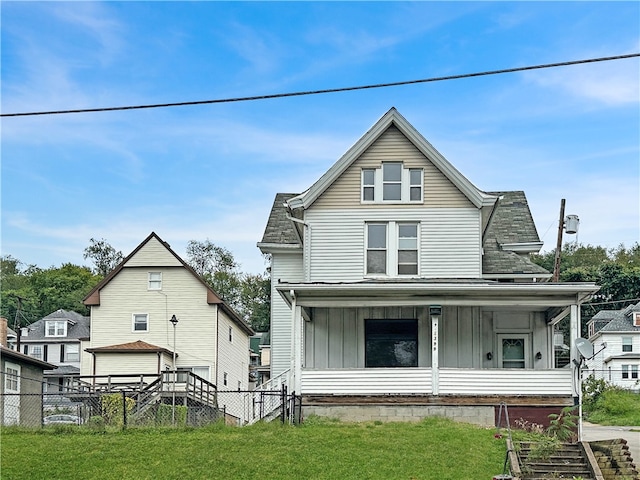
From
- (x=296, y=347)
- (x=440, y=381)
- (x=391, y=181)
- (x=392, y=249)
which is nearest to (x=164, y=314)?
(x=392, y=249)

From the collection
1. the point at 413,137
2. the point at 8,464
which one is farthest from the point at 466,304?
the point at 8,464

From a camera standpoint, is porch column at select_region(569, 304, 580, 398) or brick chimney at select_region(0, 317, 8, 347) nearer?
porch column at select_region(569, 304, 580, 398)

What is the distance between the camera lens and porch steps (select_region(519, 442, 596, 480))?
19.1 metres

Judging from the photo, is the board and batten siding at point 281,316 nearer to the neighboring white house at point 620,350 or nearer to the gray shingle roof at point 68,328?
the neighboring white house at point 620,350

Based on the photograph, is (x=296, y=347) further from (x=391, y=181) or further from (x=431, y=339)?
(x=391, y=181)

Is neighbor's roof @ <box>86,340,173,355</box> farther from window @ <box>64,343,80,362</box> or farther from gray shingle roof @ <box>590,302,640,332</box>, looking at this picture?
gray shingle roof @ <box>590,302,640,332</box>

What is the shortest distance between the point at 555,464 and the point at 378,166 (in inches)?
466

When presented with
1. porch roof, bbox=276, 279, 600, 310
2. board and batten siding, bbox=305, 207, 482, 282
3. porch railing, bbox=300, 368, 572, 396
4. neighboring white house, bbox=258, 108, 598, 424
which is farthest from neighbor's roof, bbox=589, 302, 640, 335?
porch railing, bbox=300, 368, 572, 396

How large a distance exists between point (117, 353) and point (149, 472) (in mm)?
23993

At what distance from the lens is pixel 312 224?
2892 cm

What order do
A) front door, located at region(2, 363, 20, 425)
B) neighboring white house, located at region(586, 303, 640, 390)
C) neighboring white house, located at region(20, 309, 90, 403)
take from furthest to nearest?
neighboring white house, located at region(20, 309, 90, 403) < neighboring white house, located at region(586, 303, 640, 390) < front door, located at region(2, 363, 20, 425)

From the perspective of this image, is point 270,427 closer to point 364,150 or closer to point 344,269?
point 344,269

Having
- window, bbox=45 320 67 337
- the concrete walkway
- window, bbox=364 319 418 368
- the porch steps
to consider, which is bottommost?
the concrete walkway

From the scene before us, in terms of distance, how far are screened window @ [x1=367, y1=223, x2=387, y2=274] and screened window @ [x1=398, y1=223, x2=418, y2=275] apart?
0.45 meters
